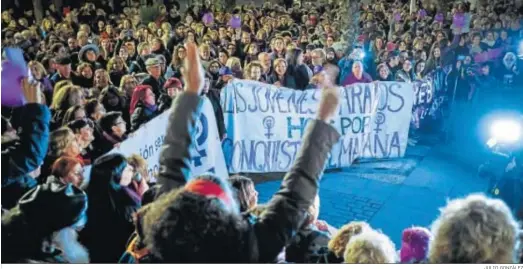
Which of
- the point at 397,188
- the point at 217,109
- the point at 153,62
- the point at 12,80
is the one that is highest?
the point at 12,80

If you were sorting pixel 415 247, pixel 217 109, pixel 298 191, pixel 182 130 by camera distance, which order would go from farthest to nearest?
1. pixel 217 109
2. pixel 415 247
3. pixel 182 130
4. pixel 298 191

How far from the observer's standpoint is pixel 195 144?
3.26m

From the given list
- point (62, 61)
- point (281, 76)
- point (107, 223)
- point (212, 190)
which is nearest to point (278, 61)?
point (281, 76)

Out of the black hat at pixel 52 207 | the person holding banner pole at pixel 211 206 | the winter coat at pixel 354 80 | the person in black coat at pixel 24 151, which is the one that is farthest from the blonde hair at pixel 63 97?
the winter coat at pixel 354 80

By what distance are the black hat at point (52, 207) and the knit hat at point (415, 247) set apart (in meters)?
1.23

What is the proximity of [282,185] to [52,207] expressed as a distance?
85 cm

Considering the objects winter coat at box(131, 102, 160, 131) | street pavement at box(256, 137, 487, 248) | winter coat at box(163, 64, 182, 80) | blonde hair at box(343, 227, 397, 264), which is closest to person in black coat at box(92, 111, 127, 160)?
winter coat at box(131, 102, 160, 131)

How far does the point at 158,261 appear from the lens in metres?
1.57

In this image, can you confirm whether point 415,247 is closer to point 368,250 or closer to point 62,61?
point 368,250
